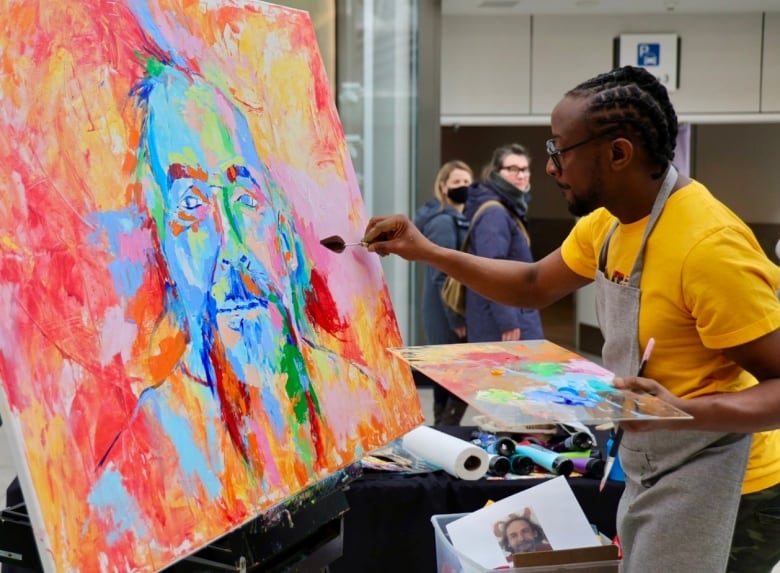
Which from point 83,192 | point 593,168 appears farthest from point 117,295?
point 593,168

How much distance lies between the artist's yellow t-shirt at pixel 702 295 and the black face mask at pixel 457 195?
3.02 metres

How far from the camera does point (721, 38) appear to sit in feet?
26.6

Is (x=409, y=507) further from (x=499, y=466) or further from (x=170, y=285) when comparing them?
(x=170, y=285)

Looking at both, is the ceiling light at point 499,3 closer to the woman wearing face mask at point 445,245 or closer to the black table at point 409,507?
the woman wearing face mask at point 445,245

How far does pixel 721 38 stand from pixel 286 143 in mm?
7429

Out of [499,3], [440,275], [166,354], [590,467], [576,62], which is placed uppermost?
[499,3]

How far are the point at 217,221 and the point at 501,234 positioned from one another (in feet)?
8.78

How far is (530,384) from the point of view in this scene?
4.87 feet

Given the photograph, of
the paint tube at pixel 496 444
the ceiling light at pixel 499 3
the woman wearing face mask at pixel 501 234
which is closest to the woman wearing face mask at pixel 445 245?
the woman wearing face mask at pixel 501 234

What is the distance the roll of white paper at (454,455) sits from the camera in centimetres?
237

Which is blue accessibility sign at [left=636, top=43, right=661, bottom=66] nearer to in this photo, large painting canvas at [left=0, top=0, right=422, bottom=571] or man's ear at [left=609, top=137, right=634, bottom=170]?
large painting canvas at [left=0, top=0, right=422, bottom=571]

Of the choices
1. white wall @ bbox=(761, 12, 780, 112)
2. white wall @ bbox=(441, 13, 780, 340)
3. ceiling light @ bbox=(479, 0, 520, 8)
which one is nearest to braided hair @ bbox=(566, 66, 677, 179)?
ceiling light @ bbox=(479, 0, 520, 8)

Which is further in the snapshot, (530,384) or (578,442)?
(578,442)

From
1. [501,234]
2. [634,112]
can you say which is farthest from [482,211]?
[634,112]
